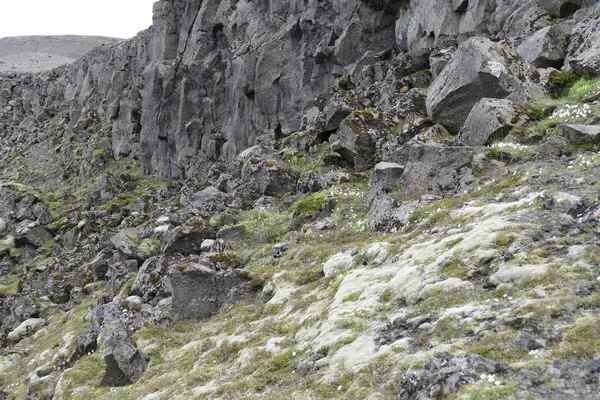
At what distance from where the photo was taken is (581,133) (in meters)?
19.2

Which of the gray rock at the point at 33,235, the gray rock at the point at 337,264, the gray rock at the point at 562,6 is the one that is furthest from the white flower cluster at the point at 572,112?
the gray rock at the point at 33,235

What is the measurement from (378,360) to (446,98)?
20173 mm

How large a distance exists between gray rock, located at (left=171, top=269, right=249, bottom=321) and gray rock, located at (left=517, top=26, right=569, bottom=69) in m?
20.3

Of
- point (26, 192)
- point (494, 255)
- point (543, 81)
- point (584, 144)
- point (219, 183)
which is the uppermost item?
point (543, 81)

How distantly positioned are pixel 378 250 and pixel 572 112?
11.6m

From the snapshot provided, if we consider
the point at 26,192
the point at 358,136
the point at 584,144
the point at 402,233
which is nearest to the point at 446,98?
the point at 358,136

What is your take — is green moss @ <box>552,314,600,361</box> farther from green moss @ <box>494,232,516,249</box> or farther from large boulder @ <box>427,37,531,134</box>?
large boulder @ <box>427,37,531,134</box>

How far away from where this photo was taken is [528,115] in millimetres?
23531

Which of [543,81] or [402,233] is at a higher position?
[543,81]

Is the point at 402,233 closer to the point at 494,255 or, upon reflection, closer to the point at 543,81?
the point at 494,255

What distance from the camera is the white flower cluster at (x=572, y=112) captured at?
840 inches

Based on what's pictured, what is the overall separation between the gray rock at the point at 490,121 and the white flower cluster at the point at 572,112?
4.46 feet

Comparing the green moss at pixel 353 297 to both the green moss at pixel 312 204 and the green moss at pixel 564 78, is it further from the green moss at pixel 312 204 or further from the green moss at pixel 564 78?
the green moss at pixel 564 78

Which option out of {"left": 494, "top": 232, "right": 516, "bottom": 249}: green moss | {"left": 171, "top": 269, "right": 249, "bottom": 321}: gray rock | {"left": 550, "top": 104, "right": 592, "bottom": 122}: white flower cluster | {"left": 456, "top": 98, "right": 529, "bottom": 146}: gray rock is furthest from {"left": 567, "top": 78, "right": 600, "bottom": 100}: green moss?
{"left": 171, "top": 269, "right": 249, "bottom": 321}: gray rock
